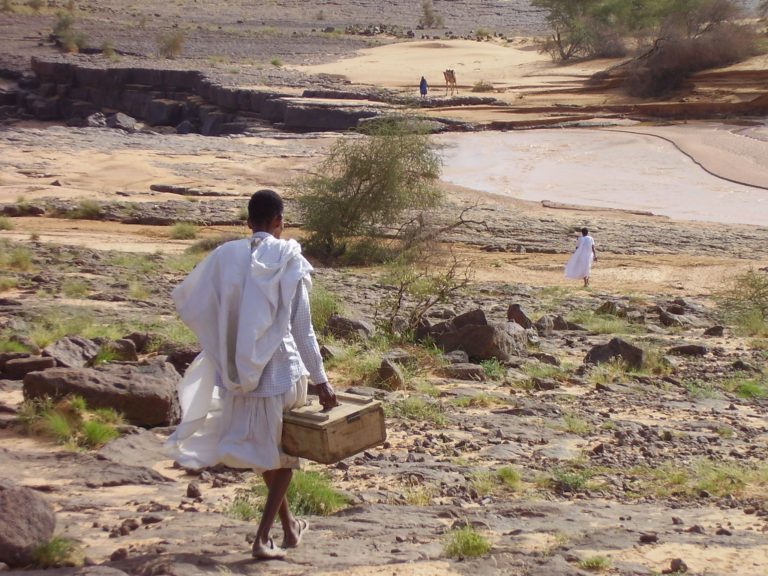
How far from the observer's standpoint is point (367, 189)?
20766 mm

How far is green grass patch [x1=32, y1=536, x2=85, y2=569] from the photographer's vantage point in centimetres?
434

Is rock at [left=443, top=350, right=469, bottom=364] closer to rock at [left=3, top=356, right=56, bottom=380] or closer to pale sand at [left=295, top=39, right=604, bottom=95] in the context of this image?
rock at [left=3, top=356, right=56, bottom=380]

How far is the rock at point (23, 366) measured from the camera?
7.81m

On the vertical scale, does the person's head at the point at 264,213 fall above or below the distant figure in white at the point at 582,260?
above

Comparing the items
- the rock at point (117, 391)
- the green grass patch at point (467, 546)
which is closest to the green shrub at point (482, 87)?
the rock at point (117, 391)

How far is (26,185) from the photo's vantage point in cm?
2686

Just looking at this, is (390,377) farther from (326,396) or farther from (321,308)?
(326,396)

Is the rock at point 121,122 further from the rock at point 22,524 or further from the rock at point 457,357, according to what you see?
the rock at point 22,524

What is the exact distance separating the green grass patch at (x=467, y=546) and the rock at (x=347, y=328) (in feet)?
19.5

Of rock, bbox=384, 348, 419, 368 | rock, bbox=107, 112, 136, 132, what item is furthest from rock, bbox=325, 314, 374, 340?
rock, bbox=107, 112, 136, 132

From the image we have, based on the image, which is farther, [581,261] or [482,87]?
[482,87]

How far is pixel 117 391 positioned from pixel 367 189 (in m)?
14.2

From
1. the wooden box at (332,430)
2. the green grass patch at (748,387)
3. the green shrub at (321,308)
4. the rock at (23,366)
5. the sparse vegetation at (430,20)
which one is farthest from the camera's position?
the sparse vegetation at (430,20)

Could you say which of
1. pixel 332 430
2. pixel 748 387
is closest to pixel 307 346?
pixel 332 430
